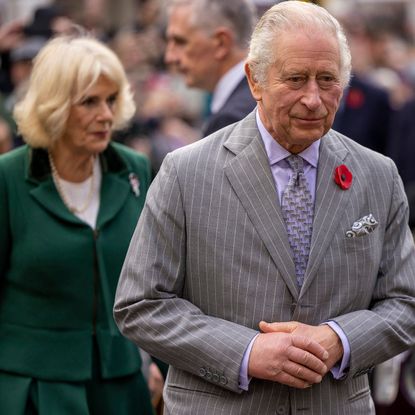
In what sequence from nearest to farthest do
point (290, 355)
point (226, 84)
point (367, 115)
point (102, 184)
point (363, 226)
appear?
point (290, 355)
point (363, 226)
point (102, 184)
point (226, 84)
point (367, 115)

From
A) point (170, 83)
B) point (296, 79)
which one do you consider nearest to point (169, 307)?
point (296, 79)

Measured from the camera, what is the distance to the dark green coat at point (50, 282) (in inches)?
196

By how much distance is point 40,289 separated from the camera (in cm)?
496

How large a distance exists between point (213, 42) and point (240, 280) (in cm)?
240

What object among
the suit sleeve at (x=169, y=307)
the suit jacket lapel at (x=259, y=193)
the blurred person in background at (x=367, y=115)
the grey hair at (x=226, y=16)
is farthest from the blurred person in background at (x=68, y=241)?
the blurred person in background at (x=367, y=115)

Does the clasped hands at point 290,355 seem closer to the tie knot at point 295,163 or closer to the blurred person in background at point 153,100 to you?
the tie knot at point 295,163

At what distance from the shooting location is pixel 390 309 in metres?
3.95

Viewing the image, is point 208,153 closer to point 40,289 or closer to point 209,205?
point 209,205

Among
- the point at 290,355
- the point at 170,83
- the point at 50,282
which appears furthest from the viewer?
the point at 170,83

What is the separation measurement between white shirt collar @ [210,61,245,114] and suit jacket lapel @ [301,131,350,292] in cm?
175

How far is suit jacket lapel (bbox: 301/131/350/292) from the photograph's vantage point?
12.6 ft

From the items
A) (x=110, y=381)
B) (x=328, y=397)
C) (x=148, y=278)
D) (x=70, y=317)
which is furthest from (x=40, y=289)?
(x=328, y=397)

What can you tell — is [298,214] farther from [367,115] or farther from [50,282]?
[367,115]

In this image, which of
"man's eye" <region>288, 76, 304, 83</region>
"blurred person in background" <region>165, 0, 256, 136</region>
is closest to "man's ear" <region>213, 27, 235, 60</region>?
"blurred person in background" <region>165, 0, 256, 136</region>
